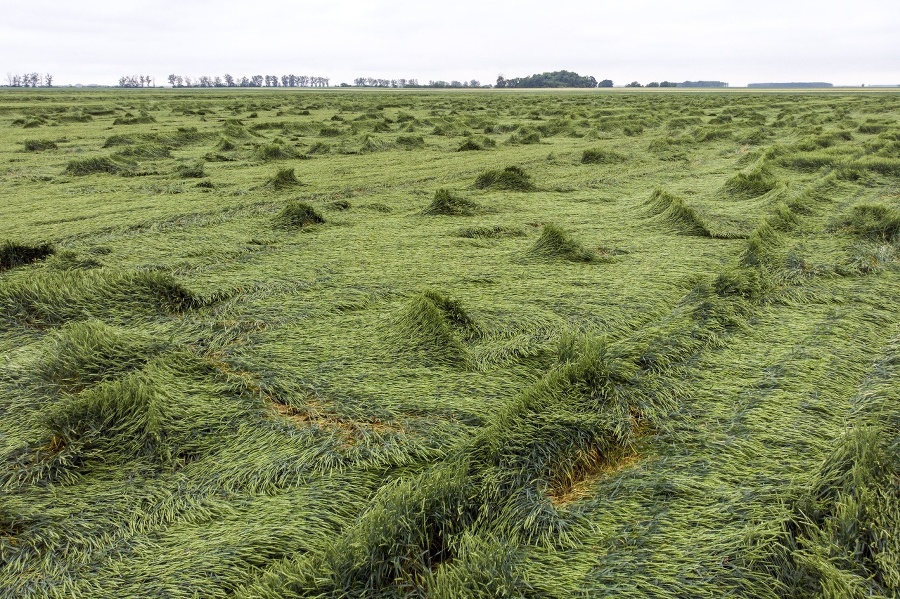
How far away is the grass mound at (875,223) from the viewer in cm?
636

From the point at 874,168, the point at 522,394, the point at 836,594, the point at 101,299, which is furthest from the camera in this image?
the point at 874,168

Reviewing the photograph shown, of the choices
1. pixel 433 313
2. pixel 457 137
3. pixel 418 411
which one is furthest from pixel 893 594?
pixel 457 137

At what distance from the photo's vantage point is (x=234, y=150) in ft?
47.2

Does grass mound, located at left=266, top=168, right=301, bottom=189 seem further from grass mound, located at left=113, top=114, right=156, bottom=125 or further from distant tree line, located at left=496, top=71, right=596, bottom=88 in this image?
distant tree line, located at left=496, top=71, right=596, bottom=88

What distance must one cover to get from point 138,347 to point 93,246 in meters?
3.34

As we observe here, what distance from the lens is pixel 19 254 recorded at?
551 centimetres

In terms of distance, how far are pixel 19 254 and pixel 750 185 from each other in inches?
409

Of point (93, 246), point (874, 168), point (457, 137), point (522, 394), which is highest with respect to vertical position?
point (457, 137)

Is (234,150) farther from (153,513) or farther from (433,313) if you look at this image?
(153,513)

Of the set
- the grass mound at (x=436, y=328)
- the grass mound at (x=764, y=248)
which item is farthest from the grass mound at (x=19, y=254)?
the grass mound at (x=764, y=248)

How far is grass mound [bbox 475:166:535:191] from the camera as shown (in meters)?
9.77

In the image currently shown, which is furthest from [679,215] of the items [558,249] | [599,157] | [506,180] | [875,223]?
[599,157]

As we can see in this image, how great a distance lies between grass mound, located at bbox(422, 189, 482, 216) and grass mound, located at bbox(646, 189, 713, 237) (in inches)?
104

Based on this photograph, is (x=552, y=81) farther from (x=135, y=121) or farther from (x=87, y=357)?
(x=87, y=357)
